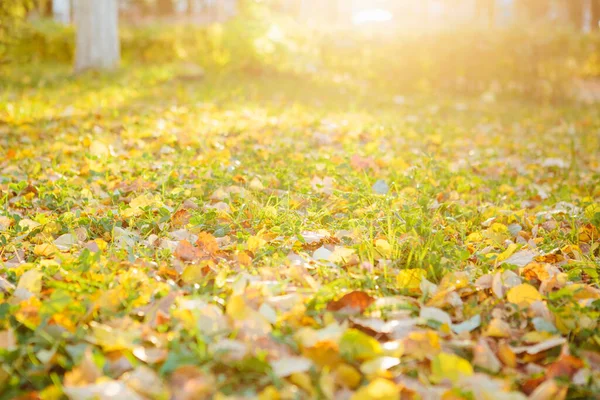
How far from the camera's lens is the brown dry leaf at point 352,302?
1.75m

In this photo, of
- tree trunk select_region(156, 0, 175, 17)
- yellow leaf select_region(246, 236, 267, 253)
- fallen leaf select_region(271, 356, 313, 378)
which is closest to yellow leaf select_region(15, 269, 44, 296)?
yellow leaf select_region(246, 236, 267, 253)

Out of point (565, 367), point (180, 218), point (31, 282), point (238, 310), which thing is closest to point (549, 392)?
point (565, 367)

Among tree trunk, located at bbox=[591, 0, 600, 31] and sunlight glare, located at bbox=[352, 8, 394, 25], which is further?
sunlight glare, located at bbox=[352, 8, 394, 25]

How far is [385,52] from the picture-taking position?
428 inches

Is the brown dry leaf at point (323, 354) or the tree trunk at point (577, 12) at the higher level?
the tree trunk at point (577, 12)

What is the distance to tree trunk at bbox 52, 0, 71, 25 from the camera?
71.6 ft

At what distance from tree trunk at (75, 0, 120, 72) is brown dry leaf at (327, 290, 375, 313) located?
882 centimetres

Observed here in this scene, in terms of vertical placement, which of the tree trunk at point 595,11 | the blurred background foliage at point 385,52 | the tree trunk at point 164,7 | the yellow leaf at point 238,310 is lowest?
the yellow leaf at point 238,310

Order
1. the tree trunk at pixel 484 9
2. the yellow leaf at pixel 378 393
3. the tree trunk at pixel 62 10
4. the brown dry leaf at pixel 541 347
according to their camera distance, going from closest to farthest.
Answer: the yellow leaf at pixel 378 393 → the brown dry leaf at pixel 541 347 → the tree trunk at pixel 484 9 → the tree trunk at pixel 62 10

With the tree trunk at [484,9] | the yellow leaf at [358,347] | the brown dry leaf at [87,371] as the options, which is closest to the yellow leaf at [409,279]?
the yellow leaf at [358,347]

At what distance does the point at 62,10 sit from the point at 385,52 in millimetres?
16891

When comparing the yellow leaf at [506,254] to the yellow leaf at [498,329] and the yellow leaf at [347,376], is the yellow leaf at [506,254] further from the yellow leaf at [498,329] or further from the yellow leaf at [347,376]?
the yellow leaf at [347,376]

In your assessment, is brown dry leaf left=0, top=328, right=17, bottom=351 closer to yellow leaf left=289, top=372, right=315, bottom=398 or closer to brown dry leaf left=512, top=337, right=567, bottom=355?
yellow leaf left=289, top=372, right=315, bottom=398

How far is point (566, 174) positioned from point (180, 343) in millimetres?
3837
